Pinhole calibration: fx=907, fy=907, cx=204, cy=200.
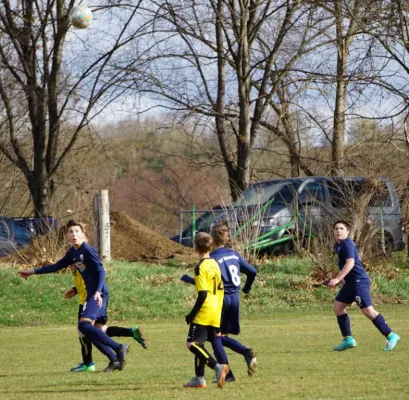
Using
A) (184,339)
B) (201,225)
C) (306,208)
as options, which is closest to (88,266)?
(184,339)

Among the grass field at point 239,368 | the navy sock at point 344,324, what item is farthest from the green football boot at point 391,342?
the navy sock at point 344,324

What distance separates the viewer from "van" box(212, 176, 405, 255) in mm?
21031

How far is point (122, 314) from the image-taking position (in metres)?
18.5

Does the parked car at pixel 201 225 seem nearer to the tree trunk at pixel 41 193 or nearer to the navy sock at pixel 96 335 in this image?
the tree trunk at pixel 41 193

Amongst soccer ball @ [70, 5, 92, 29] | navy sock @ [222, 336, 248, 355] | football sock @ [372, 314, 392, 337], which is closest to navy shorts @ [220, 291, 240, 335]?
navy sock @ [222, 336, 248, 355]

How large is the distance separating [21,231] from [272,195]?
260 inches

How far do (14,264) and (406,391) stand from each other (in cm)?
1478

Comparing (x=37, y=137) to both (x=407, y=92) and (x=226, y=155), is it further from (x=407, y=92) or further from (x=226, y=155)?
(x=407, y=92)

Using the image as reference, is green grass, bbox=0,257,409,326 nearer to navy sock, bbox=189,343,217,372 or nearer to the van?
the van

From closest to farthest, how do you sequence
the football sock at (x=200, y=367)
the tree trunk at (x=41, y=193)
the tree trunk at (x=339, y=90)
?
the football sock at (x=200, y=367) < the tree trunk at (x=339, y=90) < the tree trunk at (x=41, y=193)

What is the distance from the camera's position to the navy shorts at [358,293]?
11.2m

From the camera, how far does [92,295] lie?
9711 mm

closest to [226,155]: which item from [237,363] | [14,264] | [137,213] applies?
[14,264]

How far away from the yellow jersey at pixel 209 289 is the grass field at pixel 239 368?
0.62 metres
